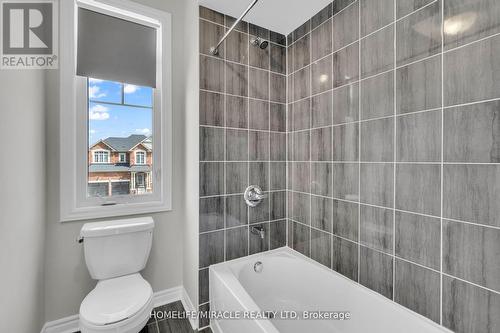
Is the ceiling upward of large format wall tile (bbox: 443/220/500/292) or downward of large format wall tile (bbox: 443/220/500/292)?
upward

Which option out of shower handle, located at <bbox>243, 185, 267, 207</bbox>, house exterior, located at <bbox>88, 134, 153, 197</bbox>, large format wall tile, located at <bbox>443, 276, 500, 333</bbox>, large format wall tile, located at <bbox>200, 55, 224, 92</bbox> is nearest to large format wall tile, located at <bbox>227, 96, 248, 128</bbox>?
large format wall tile, located at <bbox>200, 55, 224, 92</bbox>

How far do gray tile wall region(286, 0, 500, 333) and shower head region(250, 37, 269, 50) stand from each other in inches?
15.2

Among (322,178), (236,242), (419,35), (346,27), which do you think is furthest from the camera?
(236,242)

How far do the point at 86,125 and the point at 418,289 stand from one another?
8.09 feet

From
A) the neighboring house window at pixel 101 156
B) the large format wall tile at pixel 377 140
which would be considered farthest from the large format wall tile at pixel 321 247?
the neighboring house window at pixel 101 156

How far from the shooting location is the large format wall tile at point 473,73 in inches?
36.4

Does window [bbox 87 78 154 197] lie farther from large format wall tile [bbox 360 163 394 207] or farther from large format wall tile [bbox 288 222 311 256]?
large format wall tile [bbox 360 163 394 207]

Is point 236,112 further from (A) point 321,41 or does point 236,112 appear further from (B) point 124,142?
(B) point 124,142

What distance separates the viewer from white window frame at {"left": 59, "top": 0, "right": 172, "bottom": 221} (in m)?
1.63

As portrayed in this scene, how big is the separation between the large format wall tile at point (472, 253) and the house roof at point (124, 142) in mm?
2186

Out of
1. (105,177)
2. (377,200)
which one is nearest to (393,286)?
(377,200)

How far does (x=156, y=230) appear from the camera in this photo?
195 centimetres

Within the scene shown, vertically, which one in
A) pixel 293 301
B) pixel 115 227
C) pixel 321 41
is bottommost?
pixel 293 301

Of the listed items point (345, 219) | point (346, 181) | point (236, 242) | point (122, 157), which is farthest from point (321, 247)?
point (122, 157)
